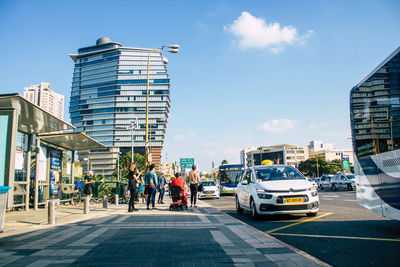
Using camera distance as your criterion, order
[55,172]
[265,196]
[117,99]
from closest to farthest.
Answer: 1. [265,196]
2. [55,172]
3. [117,99]

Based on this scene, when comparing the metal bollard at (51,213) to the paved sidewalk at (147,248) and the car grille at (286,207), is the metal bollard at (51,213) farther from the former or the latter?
the car grille at (286,207)

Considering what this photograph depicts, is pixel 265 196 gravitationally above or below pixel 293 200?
above

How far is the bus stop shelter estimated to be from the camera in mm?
8961

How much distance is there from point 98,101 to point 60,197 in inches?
5939

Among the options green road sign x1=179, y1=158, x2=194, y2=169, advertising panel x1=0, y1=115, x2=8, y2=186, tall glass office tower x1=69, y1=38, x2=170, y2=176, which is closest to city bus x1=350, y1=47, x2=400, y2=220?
advertising panel x1=0, y1=115, x2=8, y2=186

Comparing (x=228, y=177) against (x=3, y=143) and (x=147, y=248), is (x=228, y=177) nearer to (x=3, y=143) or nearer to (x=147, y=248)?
(x=3, y=143)

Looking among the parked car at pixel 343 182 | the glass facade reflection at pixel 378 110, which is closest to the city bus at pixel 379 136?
the glass facade reflection at pixel 378 110

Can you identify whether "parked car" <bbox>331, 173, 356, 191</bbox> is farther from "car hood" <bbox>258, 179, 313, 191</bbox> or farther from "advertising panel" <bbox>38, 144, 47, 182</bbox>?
"advertising panel" <bbox>38, 144, 47, 182</bbox>

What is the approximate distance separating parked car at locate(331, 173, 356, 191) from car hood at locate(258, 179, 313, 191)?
24093 mm

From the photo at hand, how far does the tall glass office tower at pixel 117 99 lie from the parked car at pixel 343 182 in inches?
Answer: 4873

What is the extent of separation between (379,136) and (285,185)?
300cm

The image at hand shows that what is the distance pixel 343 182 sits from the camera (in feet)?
102

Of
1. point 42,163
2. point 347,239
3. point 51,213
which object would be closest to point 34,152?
point 42,163

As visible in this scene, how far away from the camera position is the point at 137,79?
6156 inches
